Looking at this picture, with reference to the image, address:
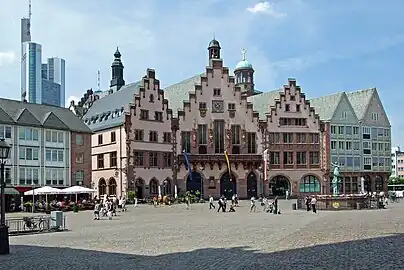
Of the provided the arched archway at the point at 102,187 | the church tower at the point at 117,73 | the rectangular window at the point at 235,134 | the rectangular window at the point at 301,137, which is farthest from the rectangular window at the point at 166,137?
the church tower at the point at 117,73

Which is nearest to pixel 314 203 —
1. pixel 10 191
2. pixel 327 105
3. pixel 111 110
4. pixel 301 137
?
pixel 10 191

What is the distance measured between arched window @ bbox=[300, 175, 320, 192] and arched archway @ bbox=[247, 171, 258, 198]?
293 inches

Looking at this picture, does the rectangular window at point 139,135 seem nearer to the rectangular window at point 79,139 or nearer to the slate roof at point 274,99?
the rectangular window at point 79,139

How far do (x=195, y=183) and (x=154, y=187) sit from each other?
22.8 ft

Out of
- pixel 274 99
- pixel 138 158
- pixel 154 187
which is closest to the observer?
pixel 138 158

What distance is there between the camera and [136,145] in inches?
3226

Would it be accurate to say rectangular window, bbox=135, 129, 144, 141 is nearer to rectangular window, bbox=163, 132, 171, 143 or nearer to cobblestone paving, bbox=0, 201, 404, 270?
rectangular window, bbox=163, 132, 171, 143

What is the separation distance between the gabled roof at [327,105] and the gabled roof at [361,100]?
5.91 meters

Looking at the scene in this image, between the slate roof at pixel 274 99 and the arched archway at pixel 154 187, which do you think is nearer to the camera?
the arched archway at pixel 154 187

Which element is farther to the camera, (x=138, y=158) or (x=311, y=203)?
(x=138, y=158)

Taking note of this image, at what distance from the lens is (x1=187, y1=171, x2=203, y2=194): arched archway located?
3445 inches

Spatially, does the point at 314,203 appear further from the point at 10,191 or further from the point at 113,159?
the point at 113,159

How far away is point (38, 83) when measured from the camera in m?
161

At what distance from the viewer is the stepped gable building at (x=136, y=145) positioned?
267 ft
